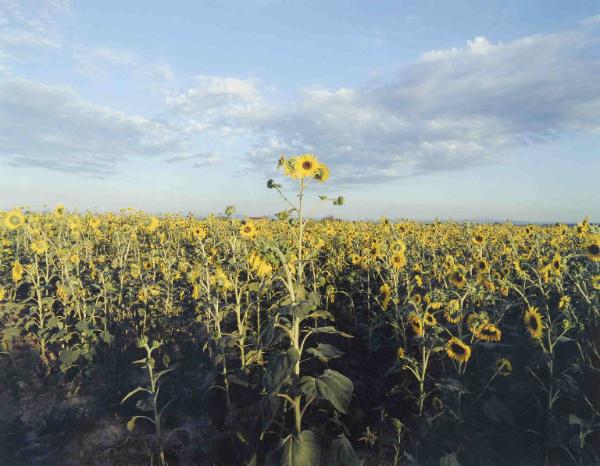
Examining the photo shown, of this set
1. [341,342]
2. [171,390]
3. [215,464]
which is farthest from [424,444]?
[171,390]

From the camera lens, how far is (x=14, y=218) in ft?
30.6

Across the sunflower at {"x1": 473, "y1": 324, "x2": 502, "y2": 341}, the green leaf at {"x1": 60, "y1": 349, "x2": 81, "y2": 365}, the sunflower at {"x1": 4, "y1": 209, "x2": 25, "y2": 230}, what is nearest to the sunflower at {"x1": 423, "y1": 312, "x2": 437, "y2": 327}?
the sunflower at {"x1": 473, "y1": 324, "x2": 502, "y2": 341}

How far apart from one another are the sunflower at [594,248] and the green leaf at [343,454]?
6.26 metres

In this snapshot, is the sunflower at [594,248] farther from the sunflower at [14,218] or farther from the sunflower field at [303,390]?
the sunflower at [14,218]

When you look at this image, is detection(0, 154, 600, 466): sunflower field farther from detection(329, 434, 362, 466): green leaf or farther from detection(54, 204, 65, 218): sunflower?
detection(54, 204, 65, 218): sunflower

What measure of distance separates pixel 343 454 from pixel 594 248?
659 cm

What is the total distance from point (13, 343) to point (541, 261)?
10.8 metres

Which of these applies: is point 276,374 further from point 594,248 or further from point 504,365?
point 594,248

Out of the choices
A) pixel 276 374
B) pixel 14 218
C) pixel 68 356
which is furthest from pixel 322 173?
pixel 14 218

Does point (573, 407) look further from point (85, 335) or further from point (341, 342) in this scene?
point (85, 335)

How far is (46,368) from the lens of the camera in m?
6.36

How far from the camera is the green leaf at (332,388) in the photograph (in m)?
3.00

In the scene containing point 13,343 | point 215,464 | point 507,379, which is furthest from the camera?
point 13,343

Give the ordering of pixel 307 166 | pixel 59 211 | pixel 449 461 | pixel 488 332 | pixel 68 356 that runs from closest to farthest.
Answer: pixel 449 461 < pixel 307 166 < pixel 488 332 < pixel 68 356 < pixel 59 211
